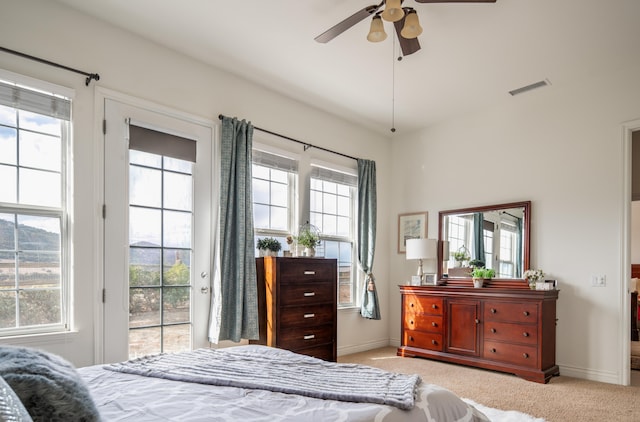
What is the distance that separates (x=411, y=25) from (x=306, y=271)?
7.81 feet

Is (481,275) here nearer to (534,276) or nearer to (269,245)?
(534,276)

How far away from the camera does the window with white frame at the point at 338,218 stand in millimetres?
5008

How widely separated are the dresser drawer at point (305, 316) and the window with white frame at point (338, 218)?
927 millimetres

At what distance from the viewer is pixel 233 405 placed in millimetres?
1437

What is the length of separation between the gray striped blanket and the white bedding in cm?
3

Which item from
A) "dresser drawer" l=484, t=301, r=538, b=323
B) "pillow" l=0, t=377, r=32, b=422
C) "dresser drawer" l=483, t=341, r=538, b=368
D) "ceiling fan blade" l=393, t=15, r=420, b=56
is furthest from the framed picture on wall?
"pillow" l=0, t=377, r=32, b=422

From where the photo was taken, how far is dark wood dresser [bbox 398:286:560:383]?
13.1ft

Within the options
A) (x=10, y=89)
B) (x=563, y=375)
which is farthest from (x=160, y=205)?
(x=563, y=375)

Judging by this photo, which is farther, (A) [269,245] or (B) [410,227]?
(B) [410,227]

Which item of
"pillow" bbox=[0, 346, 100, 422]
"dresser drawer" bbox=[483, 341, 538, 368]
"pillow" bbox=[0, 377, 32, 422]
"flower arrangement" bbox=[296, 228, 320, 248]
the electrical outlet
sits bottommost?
"dresser drawer" bbox=[483, 341, 538, 368]

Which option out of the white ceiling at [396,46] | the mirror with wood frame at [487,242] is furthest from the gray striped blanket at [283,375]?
the mirror with wood frame at [487,242]

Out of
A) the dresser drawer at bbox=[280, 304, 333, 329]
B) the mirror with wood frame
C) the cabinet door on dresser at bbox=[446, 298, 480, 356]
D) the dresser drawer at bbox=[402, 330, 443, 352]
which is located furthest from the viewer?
the dresser drawer at bbox=[402, 330, 443, 352]

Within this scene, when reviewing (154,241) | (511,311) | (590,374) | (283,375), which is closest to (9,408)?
(283,375)

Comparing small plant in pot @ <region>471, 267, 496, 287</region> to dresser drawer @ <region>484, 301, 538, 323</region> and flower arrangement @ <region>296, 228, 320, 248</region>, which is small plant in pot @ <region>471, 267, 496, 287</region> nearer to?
dresser drawer @ <region>484, 301, 538, 323</region>
